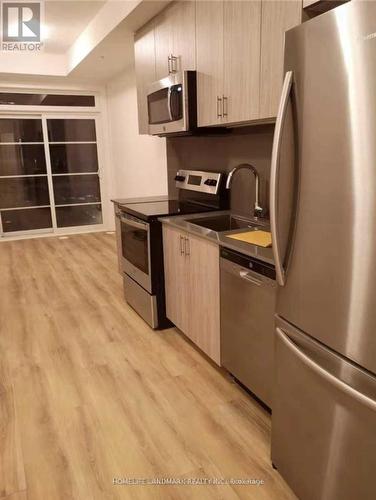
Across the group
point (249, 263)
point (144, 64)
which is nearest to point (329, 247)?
point (249, 263)

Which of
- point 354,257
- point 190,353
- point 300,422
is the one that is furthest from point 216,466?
point 354,257

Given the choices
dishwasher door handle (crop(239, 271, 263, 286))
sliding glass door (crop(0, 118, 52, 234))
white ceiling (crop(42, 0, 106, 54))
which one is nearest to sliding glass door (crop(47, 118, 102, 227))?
sliding glass door (crop(0, 118, 52, 234))

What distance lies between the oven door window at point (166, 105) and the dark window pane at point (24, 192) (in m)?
3.89

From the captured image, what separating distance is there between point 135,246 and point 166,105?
114 cm

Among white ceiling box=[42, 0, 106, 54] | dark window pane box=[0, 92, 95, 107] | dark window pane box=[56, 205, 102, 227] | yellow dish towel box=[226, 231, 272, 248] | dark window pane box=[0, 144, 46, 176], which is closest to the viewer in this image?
yellow dish towel box=[226, 231, 272, 248]

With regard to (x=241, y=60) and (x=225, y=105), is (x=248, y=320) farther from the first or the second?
(x=241, y=60)

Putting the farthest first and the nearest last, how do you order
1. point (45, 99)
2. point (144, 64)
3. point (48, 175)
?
1. point (48, 175)
2. point (45, 99)
3. point (144, 64)

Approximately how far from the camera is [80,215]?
22.9 feet

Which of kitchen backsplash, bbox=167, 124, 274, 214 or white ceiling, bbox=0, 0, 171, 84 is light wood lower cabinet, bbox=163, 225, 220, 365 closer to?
kitchen backsplash, bbox=167, 124, 274, 214

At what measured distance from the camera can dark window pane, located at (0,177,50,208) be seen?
6.33 metres

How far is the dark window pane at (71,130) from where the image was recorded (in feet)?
20.8

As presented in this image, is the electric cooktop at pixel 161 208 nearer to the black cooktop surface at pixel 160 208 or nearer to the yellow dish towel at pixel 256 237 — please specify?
the black cooktop surface at pixel 160 208

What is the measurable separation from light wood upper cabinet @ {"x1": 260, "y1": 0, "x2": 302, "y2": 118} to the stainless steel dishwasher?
0.81m

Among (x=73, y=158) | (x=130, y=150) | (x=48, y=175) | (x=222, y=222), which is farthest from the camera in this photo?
(x=73, y=158)
